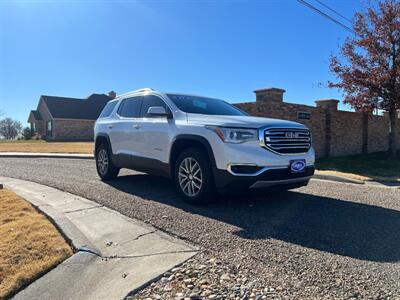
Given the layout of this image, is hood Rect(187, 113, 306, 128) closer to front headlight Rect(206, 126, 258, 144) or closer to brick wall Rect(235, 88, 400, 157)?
front headlight Rect(206, 126, 258, 144)

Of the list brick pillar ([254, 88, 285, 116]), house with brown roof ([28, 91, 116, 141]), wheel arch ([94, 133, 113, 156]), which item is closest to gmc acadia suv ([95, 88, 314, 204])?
wheel arch ([94, 133, 113, 156])

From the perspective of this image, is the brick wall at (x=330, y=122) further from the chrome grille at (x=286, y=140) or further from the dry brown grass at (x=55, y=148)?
the dry brown grass at (x=55, y=148)

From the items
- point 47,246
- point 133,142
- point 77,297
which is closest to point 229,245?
point 77,297

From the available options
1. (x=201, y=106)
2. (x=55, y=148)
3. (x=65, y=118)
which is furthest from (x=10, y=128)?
(x=201, y=106)

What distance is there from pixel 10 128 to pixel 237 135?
8584 centimetres

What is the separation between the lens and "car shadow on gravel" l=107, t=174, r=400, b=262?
3920 mm

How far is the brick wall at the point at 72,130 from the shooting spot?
41.8 meters

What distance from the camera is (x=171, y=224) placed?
185 inches

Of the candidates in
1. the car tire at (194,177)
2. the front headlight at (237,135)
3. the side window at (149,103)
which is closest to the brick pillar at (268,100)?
the side window at (149,103)

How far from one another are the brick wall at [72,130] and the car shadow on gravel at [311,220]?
38.2 meters

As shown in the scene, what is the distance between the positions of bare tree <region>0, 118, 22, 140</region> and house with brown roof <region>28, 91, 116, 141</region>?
125 ft

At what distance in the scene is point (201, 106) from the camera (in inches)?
256

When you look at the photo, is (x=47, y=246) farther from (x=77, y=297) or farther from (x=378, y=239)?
(x=378, y=239)

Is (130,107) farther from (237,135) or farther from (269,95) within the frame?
(269,95)
